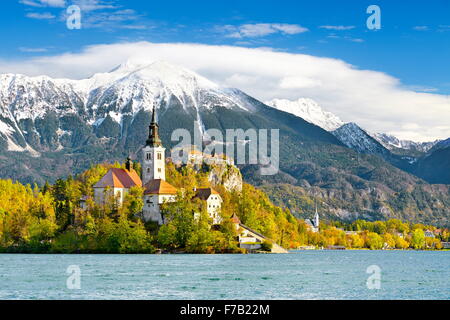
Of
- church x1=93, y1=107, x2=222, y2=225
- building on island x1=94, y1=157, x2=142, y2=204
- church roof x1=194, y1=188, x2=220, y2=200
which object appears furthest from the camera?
church roof x1=194, y1=188, x2=220, y2=200

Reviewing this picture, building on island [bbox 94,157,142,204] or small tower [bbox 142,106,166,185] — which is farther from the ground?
small tower [bbox 142,106,166,185]

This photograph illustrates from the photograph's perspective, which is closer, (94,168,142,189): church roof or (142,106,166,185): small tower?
(94,168,142,189): church roof

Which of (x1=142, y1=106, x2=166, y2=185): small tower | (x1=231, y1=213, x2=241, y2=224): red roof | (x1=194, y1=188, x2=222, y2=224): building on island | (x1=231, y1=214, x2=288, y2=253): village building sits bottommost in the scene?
(x1=231, y1=214, x2=288, y2=253): village building

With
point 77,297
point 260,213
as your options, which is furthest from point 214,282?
point 260,213

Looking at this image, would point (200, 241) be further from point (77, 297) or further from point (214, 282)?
point (77, 297)

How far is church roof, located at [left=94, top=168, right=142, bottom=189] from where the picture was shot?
150125 millimetres

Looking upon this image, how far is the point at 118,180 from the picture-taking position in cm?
15200

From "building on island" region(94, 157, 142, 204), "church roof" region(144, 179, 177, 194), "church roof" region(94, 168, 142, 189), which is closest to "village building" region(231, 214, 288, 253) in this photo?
"church roof" region(144, 179, 177, 194)

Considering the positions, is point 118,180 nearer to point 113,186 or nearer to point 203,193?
point 113,186

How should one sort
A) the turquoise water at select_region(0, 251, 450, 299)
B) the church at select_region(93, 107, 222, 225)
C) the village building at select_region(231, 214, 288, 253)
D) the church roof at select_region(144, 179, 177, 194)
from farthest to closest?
the village building at select_region(231, 214, 288, 253)
the church roof at select_region(144, 179, 177, 194)
the church at select_region(93, 107, 222, 225)
the turquoise water at select_region(0, 251, 450, 299)

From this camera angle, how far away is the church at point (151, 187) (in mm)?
145750

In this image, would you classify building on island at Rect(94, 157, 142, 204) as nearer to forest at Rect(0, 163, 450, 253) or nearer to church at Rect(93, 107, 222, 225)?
church at Rect(93, 107, 222, 225)

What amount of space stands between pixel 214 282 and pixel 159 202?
7208cm

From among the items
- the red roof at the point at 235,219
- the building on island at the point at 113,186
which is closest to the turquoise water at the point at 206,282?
the building on island at the point at 113,186
